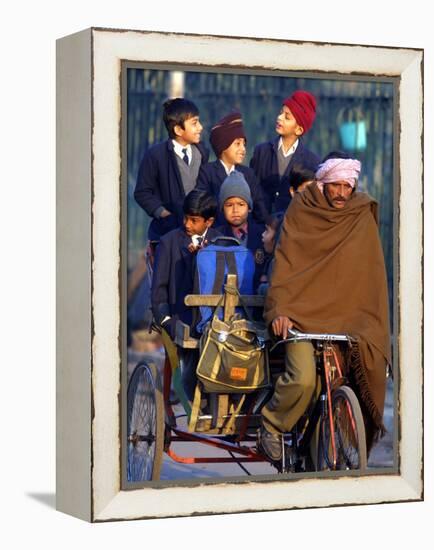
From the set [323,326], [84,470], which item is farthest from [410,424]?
[84,470]

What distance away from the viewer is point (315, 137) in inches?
606

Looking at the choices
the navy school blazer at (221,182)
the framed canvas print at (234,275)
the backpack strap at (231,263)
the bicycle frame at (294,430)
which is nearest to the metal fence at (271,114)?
the framed canvas print at (234,275)

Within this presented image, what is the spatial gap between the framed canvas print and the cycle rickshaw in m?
0.01

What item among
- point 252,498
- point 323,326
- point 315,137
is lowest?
point 252,498

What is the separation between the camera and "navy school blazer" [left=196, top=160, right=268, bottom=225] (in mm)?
14945

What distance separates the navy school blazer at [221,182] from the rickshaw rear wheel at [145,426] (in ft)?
3.45

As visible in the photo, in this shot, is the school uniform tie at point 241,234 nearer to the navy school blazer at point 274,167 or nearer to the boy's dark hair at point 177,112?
the navy school blazer at point 274,167

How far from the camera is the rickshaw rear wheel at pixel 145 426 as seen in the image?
571 inches

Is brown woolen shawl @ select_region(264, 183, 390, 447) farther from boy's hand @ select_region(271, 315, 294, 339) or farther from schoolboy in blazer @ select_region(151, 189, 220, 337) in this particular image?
schoolboy in blazer @ select_region(151, 189, 220, 337)

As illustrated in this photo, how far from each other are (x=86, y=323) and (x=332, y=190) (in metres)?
1.69

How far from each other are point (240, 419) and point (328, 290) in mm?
931

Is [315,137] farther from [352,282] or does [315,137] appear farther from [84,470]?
[84,470]

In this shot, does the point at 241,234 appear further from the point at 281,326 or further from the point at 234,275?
the point at 281,326

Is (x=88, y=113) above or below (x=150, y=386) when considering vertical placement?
above
